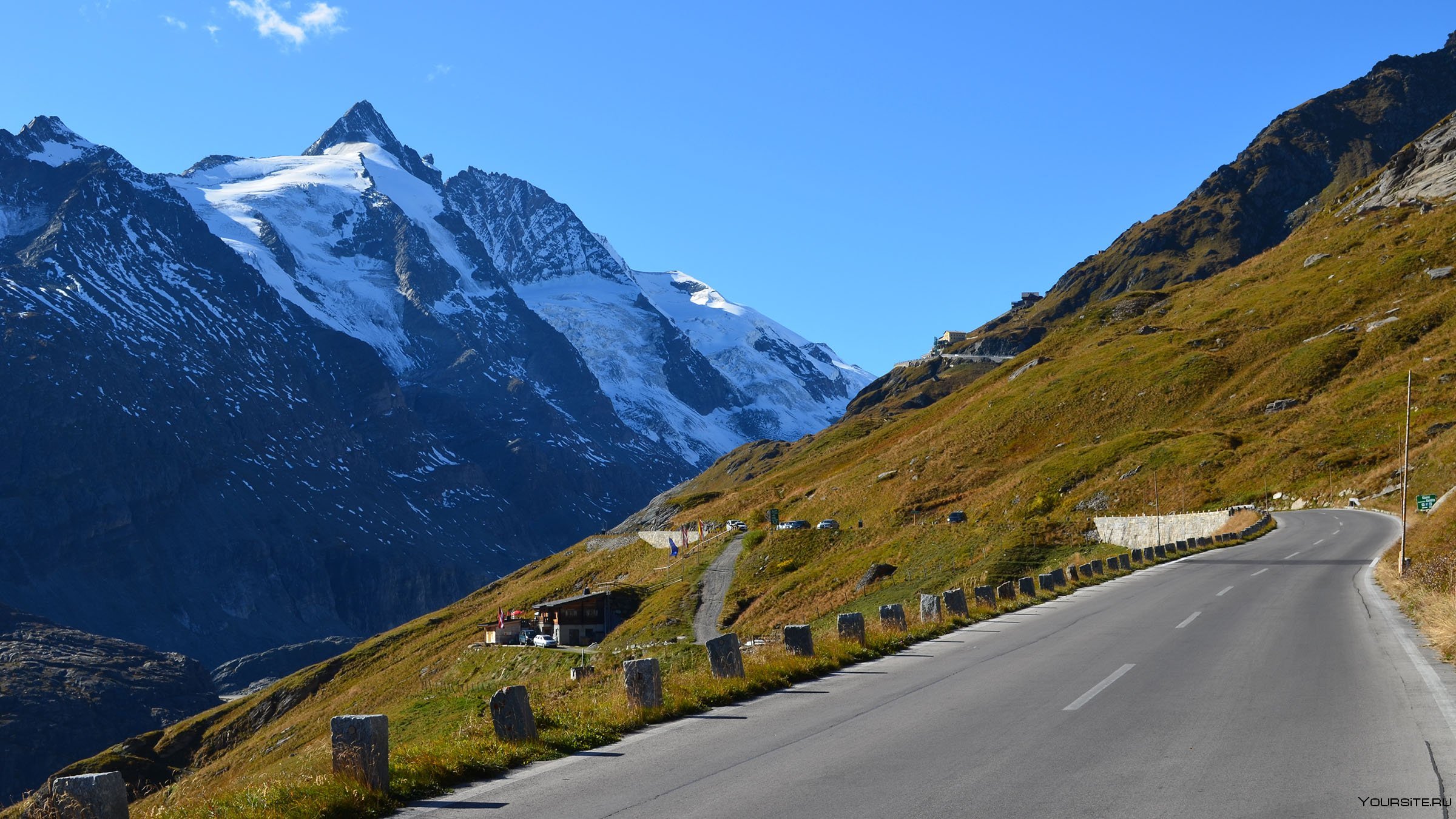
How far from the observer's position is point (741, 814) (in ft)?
28.2

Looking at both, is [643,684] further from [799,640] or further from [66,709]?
[66,709]

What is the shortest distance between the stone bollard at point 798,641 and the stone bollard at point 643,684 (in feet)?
14.1

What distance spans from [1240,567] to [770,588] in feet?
115

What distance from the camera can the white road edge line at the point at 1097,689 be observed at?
1282 centimetres

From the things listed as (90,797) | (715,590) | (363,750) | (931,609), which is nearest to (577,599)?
(715,590)

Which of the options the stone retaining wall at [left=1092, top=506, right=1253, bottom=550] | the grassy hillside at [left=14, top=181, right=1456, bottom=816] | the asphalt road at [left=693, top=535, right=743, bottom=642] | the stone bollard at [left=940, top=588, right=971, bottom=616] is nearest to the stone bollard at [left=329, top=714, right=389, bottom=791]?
the grassy hillside at [left=14, top=181, right=1456, bottom=816]

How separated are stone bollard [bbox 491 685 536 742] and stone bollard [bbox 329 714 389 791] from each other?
76.8 inches

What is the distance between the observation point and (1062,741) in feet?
35.7

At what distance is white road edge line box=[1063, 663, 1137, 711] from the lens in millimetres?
12821

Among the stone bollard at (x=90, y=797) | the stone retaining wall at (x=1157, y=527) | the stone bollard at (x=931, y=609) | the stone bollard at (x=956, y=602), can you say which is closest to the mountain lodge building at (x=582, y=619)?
the stone retaining wall at (x=1157, y=527)

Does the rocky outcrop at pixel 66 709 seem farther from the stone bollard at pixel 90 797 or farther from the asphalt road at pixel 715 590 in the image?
the stone bollard at pixel 90 797

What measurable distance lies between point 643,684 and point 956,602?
12.6 metres

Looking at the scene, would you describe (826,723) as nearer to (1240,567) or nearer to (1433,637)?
(1433,637)

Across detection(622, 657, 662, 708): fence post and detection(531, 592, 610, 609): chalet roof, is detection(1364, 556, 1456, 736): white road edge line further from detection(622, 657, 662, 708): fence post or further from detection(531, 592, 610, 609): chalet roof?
detection(531, 592, 610, 609): chalet roof
